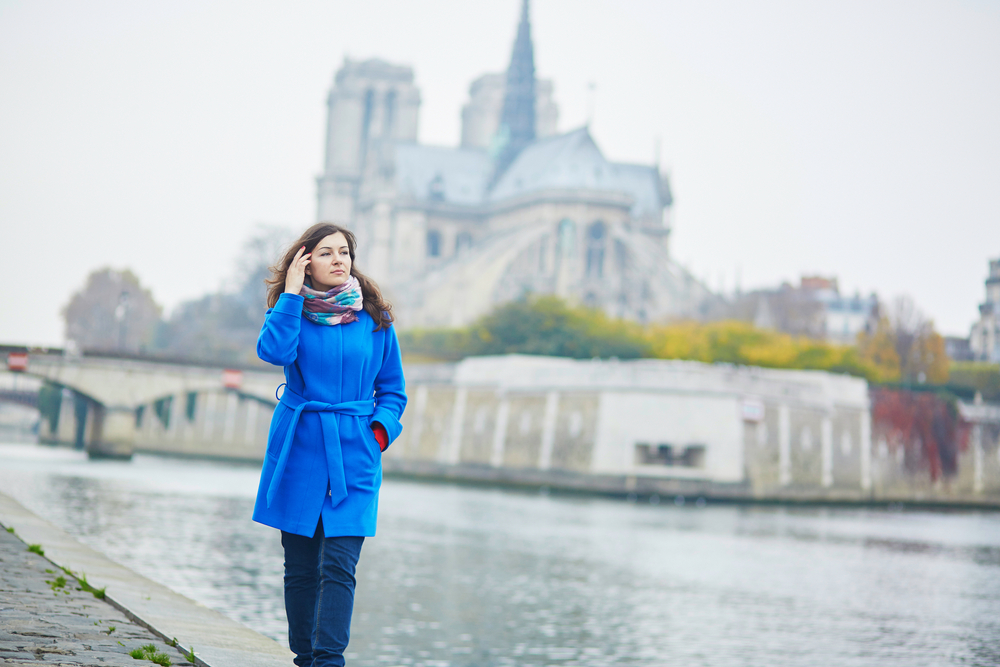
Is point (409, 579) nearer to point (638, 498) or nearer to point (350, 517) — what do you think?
point (350, 517)

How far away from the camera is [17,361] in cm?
4331

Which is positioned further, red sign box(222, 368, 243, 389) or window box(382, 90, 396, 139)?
window box(382, 90, 396, 139)

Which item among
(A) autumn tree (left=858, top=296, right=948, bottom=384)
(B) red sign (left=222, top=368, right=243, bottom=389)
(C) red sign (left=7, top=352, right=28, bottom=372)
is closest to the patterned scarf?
(C) red sign (left=7, top=352, right=28, bottom=372)

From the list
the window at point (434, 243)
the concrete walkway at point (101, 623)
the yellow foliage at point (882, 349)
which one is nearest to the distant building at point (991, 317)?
the yellow foliage at point (882, 349)

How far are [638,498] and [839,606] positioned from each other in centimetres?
2466

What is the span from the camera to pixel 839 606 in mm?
15039

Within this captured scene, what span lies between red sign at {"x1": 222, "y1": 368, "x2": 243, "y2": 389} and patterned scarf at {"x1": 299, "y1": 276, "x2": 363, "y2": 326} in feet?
150

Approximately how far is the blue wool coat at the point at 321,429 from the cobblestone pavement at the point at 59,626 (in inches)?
35.8

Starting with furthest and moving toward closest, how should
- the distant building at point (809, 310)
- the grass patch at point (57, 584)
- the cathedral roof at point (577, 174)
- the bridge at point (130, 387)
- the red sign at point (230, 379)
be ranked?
the cathedral roof at point (577, 174) → the distant building at point (809, 310) → the red sign at point (230, 379) → the bridge at point (130, 387) → the grass patch at point (57, 584)

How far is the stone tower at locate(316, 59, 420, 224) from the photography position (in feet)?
339

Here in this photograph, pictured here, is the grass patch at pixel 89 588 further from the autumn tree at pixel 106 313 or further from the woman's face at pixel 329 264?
the autumn tree at pixel 106 313

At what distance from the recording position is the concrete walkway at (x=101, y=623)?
490 cm

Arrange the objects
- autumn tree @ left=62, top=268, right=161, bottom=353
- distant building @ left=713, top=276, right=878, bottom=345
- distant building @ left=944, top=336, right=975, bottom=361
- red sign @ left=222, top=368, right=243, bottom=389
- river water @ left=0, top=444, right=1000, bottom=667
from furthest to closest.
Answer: distant building @ left=944, top=336, right=975, bottom=361
autumn tree @ left=62, top=268, right=161, bottom=353
distant building @ left=713, top=276, right=878, bottom=345
red sign @ left=222, top=368, right=243, bottom=389
river water @ left=0, top=444, right=1000, bottom=667

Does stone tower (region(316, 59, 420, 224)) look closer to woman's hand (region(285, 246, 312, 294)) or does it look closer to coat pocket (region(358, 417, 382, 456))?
woman's hand (region(285, 246, 312, 294))
